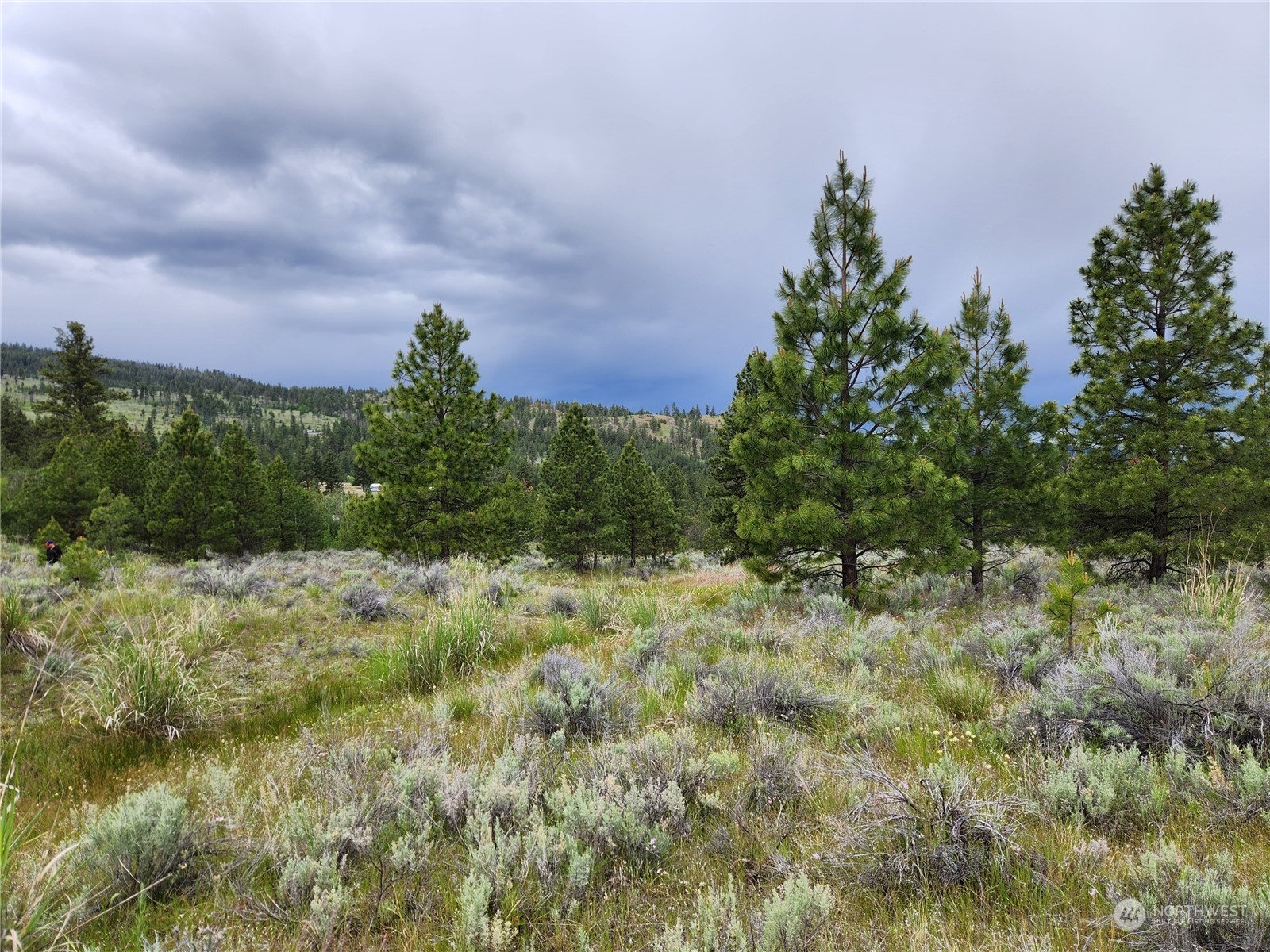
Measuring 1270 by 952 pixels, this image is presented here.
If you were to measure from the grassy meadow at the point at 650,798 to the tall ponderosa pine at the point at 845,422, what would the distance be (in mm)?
3429

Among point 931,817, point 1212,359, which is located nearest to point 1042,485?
point 1212,359

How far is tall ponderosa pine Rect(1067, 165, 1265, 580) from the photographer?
976cm

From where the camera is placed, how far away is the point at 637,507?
96.3 feet

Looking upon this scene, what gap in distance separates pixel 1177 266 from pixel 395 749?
15686mm

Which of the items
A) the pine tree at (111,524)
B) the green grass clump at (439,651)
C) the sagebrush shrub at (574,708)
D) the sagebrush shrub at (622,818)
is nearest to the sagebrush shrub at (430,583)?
the green grass clump at (439,651)

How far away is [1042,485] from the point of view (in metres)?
10.7

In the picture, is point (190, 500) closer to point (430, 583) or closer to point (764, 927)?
point (430, 583)

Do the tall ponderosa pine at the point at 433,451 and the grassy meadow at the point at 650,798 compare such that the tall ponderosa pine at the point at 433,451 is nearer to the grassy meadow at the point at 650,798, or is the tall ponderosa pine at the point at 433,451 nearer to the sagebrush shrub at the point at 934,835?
the grassy meadow at the point at 650,798

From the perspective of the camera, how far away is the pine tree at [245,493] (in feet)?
80.5

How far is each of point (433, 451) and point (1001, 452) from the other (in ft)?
47.2

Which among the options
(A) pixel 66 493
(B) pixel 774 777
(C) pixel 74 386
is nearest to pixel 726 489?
(B) pixel 774 777

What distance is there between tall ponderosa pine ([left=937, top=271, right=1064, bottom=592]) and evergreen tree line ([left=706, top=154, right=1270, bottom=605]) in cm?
4

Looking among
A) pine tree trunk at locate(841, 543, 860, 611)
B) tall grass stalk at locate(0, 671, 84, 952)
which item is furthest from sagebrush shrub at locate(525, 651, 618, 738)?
A: pine tree trunk at locate(841, 543, 860, 611)

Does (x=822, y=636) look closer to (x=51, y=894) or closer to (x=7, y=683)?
(x=51, y=894)
